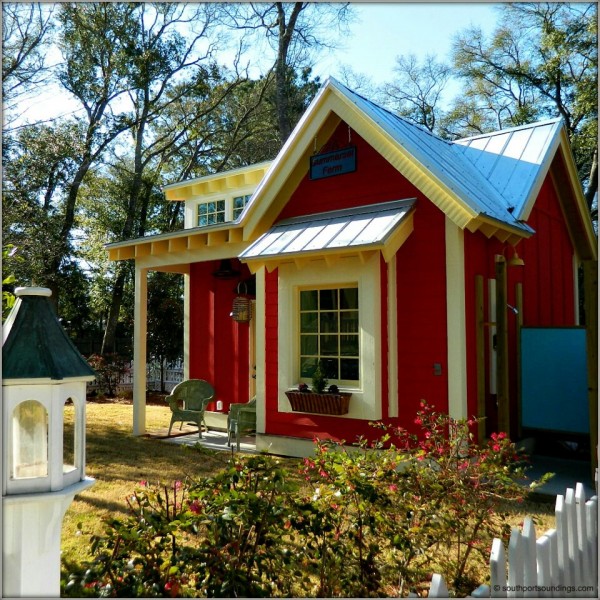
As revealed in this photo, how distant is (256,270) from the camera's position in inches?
303

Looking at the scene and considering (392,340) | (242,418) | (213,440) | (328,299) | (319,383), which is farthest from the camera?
(213,440)

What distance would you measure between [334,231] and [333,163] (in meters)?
1.29

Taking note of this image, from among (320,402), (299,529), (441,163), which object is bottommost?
(299,529)

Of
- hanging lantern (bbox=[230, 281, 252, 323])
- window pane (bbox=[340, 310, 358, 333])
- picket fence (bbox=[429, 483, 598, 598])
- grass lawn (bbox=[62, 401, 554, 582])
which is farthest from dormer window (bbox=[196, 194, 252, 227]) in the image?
picket fence (bbox=[429, 483, 598, 598])

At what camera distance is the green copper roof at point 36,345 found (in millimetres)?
2367

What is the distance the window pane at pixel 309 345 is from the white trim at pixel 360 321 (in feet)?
0.28

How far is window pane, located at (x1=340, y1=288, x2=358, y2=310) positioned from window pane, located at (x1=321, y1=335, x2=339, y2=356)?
446 mm

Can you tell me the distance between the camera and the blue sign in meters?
7.51

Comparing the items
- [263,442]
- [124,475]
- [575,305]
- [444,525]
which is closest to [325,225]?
[263,442]

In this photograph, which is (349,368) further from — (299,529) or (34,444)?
(34,444)

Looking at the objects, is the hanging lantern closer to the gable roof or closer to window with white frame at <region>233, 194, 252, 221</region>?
the gable roof

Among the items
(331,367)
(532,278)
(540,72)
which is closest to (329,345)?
(331,367)

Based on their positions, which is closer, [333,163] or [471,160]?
[333,163]

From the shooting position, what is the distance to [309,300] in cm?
759
